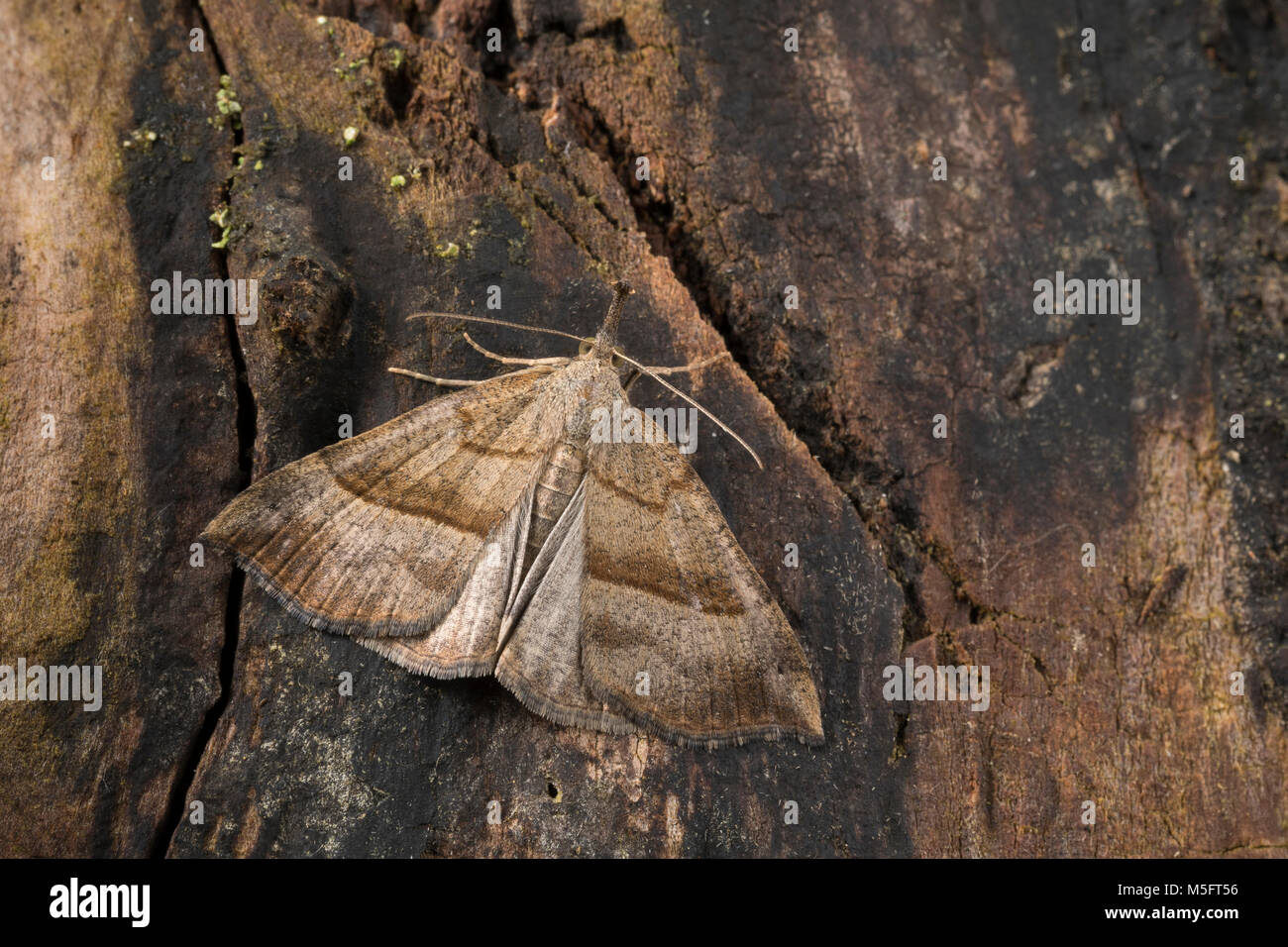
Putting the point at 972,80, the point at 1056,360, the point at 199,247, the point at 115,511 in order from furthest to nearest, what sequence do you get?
the point at 972,80 → the point at 1056,360 → the point at 199,247 → the point at 115,511

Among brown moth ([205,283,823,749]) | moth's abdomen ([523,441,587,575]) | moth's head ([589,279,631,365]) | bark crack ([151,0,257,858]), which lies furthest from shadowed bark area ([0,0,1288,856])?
moth's abdomen ([523,441,587,575])

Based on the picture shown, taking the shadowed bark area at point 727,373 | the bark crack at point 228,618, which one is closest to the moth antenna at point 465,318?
the shadowed bark area at point 727,373

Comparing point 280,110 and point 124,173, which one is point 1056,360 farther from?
point 124,173

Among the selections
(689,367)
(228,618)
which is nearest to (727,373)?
(689,367)

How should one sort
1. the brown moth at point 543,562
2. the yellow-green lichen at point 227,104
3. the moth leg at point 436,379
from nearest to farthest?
the brown moth at point 543,562 → the moth leg at point 436,379 → the yellow-green lichen at point 227,104

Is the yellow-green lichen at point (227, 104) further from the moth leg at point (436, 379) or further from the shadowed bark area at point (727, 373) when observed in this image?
the moth leg at point (436, 379)

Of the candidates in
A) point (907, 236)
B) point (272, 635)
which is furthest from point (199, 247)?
point (907, 236)

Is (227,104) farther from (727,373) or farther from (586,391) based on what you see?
(727,373)
